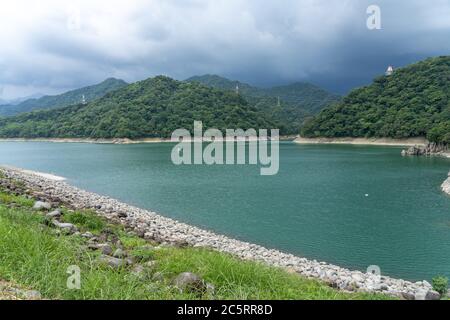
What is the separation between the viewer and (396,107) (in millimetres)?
101688

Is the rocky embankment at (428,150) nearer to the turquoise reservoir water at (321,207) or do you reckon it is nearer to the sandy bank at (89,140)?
the turquoise reservoir water at (321,207)

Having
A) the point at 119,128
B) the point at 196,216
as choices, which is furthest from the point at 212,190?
the point at 119,128

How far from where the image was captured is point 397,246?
15.4 meters

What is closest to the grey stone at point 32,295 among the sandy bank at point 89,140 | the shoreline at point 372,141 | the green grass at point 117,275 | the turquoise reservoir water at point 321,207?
the green grass at point 117,275

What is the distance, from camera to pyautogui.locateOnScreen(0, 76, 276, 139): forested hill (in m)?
117

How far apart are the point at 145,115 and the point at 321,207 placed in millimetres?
106413

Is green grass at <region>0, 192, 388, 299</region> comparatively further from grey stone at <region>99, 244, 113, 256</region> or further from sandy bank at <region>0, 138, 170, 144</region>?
sandy bank at <region>0, 138, 170, 144</region>

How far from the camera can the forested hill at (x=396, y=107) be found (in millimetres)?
87438

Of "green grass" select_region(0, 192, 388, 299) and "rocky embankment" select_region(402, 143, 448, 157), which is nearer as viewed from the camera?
"green grass" select_region(0, 192, 388, 299)

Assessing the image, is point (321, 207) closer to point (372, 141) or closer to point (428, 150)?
point (428, 150)

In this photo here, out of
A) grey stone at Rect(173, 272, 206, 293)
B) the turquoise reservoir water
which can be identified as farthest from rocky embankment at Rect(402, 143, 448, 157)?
grey stone at Rect(173, 272, 206, 293)

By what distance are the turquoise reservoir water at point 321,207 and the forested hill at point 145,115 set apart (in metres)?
77.7

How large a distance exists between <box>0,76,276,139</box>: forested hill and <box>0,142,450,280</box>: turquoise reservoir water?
77.7m
